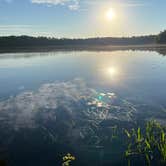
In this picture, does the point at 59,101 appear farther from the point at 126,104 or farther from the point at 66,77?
the point at 66,77

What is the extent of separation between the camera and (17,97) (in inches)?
786

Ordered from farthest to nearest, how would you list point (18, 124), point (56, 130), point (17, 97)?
point (17, 97) → point (18, 124) → point (56, 130)

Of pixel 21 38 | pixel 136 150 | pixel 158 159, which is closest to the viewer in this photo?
pixel 158 159

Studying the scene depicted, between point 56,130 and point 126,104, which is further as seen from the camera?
point 126,104

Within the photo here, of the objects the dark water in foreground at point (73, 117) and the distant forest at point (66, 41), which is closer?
the dark water in foreground at point (73, 117)

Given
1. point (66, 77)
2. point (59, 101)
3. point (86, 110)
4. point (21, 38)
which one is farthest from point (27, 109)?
point (21, 38)

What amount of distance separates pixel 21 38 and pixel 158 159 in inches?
5164

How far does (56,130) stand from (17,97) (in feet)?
25.8

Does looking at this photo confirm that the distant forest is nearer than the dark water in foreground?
No

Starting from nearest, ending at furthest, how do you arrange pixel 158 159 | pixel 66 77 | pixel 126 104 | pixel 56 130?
1. pixel 158 159
2. pixel 56 130
3. pixel 126 104
4. pixel 66 77

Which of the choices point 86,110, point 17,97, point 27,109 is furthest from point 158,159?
point 17,97

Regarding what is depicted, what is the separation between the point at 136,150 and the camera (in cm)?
1015

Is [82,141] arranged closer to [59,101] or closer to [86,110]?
[86,110]

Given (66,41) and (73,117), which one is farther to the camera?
(66,41)
